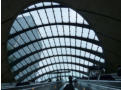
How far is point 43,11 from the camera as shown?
34.0 metres

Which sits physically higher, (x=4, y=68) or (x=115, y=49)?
(x=115, y=49)

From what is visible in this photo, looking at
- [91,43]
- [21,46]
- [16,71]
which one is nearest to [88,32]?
[91,43]

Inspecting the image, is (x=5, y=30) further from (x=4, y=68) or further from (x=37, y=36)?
(x=37, y=36)

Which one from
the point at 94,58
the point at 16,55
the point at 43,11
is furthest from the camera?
the point at 94,58

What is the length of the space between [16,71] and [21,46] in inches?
393

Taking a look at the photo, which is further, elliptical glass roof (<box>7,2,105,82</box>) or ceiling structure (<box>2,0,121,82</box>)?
elliptical glass roof (<box>7,2,105,82</box>)

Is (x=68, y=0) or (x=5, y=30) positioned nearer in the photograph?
(x=68, y=0)

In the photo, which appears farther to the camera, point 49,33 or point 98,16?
point 49,33

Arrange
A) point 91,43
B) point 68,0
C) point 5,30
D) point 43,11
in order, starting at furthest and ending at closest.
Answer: point 91,43, point 43,11, point 5,30, point 68,0

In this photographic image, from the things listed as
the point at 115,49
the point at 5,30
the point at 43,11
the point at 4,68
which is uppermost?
the point at 43,11

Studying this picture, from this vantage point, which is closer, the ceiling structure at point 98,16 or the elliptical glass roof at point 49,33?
the ceiling structure at point 98,16

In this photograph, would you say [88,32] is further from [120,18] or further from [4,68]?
[4,68]

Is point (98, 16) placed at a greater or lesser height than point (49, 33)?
lesser

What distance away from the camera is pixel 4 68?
3503 centimetres
